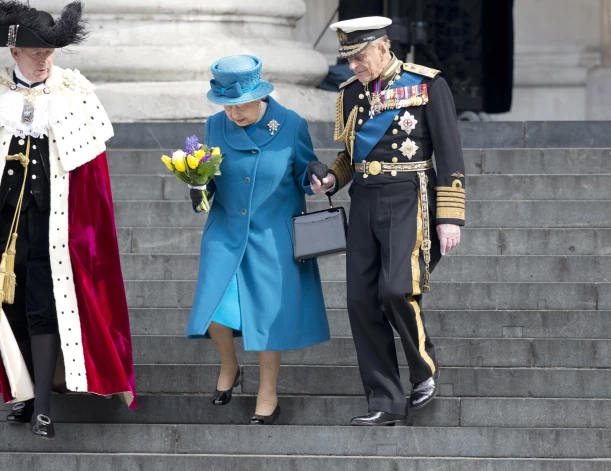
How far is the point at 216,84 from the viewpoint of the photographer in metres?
7.81

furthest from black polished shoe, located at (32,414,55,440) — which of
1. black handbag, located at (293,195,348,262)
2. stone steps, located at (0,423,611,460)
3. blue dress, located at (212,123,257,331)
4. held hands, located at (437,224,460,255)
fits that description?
held hands, located at (437,224,460,255)

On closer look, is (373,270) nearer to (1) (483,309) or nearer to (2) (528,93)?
(1) (483,309)

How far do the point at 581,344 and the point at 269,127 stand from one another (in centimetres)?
187

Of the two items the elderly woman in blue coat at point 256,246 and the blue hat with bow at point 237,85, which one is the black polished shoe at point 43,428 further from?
the blue hat with bow at point 237,85

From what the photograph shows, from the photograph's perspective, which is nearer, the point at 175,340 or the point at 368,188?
the point at 368,188

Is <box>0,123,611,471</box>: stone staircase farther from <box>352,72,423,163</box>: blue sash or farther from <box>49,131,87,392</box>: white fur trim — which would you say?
<box>352,72,423,163</box>: blue sash

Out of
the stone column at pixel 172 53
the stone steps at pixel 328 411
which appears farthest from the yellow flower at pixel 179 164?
the stone column at pixel 172 53

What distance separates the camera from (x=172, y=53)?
11.9 m

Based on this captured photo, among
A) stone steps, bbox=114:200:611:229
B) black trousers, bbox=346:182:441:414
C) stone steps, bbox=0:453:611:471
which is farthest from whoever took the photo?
stone steps, bbox=114:200:611:229

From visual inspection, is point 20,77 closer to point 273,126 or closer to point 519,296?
point 273,126

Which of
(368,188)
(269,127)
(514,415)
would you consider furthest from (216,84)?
(514,415)

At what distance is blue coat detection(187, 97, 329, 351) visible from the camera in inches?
309

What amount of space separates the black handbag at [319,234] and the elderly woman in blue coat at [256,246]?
114mm

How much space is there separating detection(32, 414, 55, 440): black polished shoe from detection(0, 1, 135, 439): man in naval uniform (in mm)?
17
